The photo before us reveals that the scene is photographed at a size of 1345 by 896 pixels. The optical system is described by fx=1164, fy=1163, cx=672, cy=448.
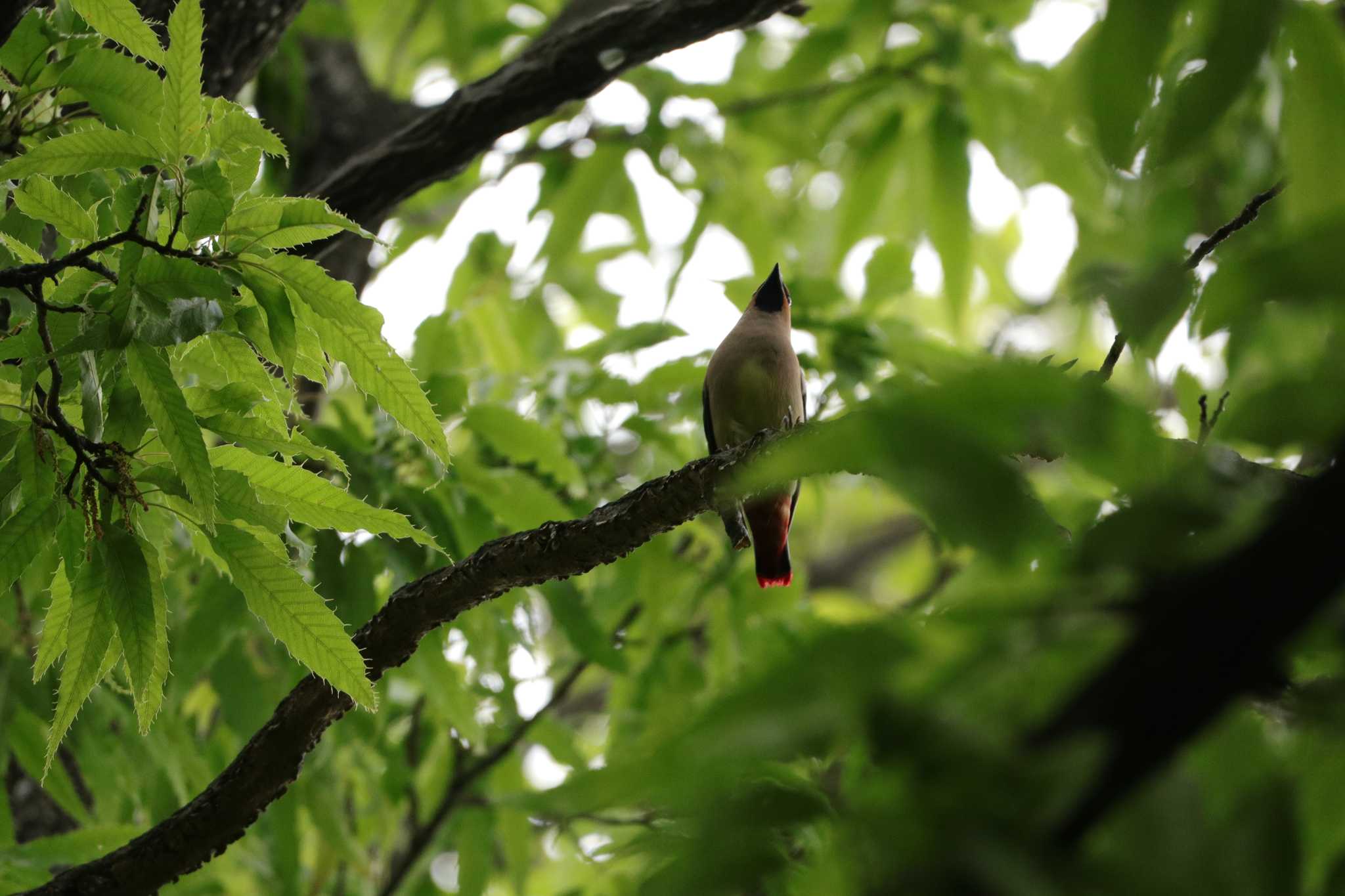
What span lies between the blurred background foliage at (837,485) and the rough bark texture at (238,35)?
108 centimetres

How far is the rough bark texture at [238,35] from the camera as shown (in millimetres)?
3387

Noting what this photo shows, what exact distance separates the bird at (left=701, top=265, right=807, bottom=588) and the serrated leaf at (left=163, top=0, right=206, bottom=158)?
9.23 feet

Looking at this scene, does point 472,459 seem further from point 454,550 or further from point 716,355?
point 716,355

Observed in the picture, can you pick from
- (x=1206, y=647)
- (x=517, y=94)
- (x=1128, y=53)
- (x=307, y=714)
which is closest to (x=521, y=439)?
(x=517, y=94)

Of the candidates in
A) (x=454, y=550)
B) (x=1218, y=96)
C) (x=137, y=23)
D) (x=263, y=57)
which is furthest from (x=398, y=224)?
(x=1218, y=96)

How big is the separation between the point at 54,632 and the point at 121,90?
3.32ft

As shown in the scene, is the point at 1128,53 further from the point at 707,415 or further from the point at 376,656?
the point at 707,415

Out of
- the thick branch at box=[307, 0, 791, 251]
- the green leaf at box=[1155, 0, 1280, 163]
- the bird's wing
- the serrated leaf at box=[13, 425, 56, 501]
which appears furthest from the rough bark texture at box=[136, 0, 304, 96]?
the green leaf at box=[1155, 0, 1280, 163]

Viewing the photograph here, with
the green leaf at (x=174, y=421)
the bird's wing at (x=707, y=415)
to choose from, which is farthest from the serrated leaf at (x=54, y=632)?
the bird's wing at (x=707, y=415)

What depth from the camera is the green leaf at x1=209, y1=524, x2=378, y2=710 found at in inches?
81.9

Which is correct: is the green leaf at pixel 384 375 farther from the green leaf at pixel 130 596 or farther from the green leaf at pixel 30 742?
the green leaf at pixel 30 742

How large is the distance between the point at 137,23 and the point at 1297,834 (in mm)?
2170

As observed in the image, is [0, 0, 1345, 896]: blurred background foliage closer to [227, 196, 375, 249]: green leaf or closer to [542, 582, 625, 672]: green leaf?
[542, 582, 625, 672]: green leaf

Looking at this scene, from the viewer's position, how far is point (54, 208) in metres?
2.05
